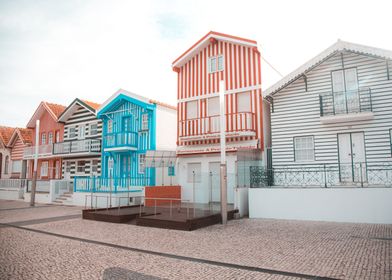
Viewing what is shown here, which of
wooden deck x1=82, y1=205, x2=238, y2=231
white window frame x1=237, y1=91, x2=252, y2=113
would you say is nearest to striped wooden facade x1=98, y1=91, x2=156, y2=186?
white window frame x1=237, y1=91, x2=252, y2=113

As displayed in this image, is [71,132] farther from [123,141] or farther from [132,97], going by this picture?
[132,97]

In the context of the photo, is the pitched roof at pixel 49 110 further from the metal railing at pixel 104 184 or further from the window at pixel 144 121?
the window at pixel 144 121

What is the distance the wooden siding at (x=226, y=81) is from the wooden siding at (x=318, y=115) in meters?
1.56

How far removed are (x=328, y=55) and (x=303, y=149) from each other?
484 centimetres

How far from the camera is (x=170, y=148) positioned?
22266 mm

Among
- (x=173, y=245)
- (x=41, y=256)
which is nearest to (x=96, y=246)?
(x=41, y=256)

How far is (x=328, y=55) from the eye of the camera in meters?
15.0

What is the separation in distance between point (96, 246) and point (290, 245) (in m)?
5.39

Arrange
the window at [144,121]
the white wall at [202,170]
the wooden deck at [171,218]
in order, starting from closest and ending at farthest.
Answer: the wooden deck at [171,218]
the white wall at [202,170]
the window at [144,121]

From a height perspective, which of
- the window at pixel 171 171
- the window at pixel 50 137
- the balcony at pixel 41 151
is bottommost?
the window at pixel 171 171

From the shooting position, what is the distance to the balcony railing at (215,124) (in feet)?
57.3

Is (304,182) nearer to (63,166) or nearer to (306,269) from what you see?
(306,269)

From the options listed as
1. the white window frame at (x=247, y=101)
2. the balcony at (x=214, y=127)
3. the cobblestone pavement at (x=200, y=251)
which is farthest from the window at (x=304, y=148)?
the cobblestone pavement at (x=200, y=251)

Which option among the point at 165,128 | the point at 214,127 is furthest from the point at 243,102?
the point at 165,128
